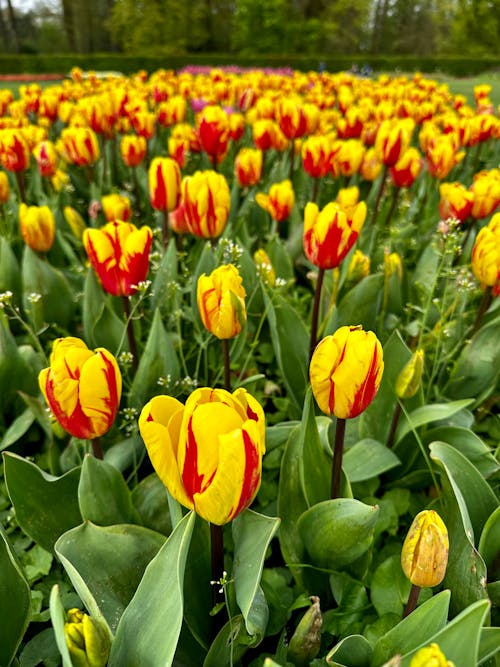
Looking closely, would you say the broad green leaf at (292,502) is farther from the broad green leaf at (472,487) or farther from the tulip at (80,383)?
the tulip at (80,383)

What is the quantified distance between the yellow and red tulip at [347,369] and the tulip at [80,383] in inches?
15.5

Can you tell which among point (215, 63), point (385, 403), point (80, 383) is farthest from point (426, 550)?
point (215, 63)

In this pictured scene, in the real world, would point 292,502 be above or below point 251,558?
below

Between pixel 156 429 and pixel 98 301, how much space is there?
136 cm

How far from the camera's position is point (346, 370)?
41.8 inches

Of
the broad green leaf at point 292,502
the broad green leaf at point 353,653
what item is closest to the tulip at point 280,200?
the broad green leaf at point 292,502

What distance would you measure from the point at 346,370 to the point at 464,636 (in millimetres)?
446

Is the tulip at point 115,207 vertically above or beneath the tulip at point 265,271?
above

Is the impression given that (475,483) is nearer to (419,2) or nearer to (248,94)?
(248,94)

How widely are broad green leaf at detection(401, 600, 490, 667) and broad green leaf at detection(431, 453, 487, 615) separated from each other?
1.01ft

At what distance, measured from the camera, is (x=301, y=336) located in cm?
198

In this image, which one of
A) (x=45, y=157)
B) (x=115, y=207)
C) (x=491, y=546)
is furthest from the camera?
(x=45, y=157)

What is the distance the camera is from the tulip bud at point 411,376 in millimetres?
1499

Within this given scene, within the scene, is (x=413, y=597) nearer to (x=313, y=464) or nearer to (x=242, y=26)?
(x=313, y=464)
